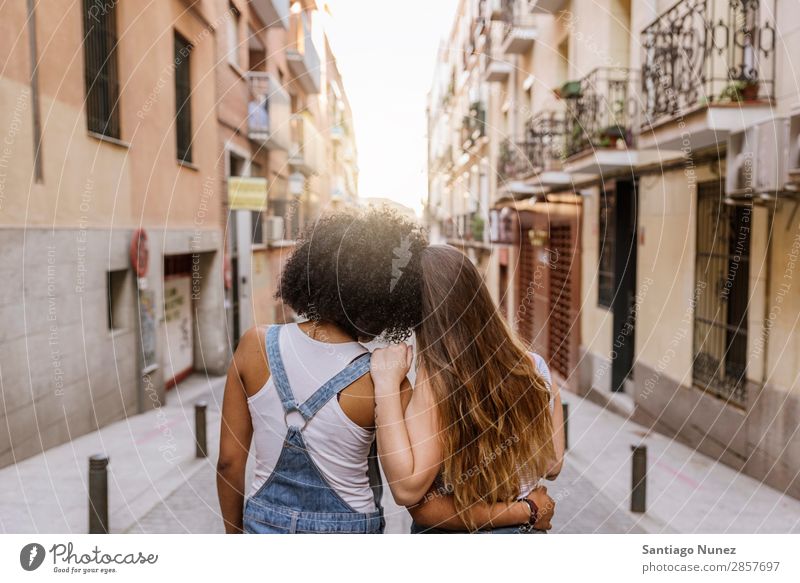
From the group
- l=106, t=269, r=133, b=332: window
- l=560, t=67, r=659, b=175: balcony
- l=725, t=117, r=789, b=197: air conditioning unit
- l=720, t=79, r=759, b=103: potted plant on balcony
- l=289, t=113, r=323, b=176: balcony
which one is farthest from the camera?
l=289, t=113, r=323, b=176: balcony

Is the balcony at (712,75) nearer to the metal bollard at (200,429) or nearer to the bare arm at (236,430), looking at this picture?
the bare arm at (236,430)

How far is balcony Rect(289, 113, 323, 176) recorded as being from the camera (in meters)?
14.4

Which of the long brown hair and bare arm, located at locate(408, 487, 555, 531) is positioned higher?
the long brown hair

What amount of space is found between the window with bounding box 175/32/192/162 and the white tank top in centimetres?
591

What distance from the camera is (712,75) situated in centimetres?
502

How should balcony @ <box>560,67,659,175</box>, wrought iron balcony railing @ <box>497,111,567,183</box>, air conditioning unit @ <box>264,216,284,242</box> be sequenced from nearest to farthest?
balcony @ <box>560,67,659,175</box> → wrought iron balcony railing @ <box>497,111,567,183</box> → air conditioning unit @ <box>264,216,284,242</box>

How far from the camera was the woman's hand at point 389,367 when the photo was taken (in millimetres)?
1768

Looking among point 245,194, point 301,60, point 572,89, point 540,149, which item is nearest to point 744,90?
point 572,89

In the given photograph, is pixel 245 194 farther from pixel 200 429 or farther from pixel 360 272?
pixel 360 272

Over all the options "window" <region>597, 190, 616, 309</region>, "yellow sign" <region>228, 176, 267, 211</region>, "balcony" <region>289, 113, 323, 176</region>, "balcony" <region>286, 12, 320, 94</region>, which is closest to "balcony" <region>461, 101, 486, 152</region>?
"window" <region>597, 190, 616, 309</region>

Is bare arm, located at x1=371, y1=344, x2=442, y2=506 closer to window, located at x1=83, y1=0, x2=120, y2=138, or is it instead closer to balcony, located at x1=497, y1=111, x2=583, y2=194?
window, located at x1=83, y1=0, x2=120, y2=138

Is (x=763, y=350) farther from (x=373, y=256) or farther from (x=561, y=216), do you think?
(x=561, y=216)
